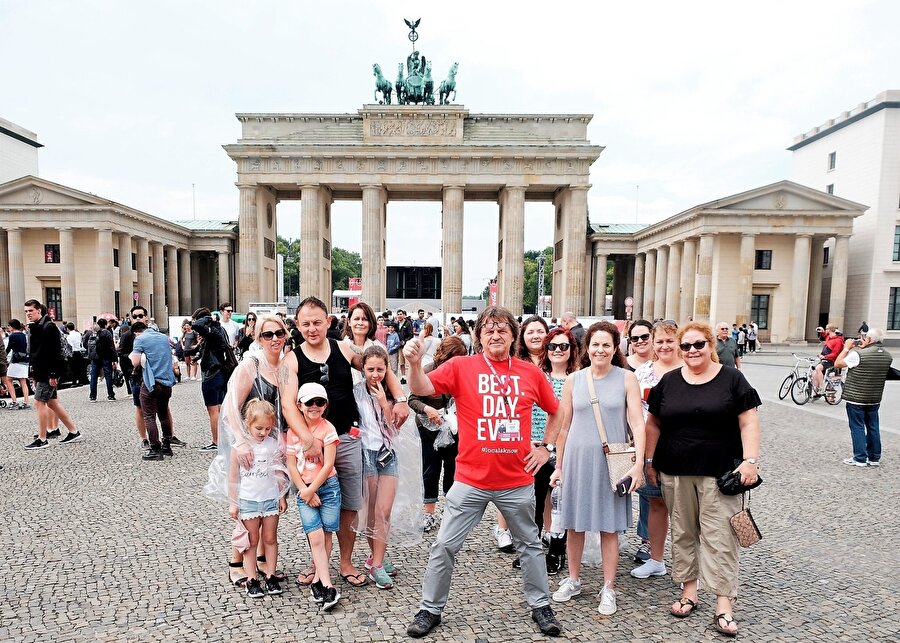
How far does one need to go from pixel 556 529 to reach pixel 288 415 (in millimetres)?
2477

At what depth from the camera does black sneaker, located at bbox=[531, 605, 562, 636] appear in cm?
346

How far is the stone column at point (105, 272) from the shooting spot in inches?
1374

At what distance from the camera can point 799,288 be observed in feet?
112

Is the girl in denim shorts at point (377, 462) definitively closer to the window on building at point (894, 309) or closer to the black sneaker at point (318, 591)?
the black sneaker at point (318, 591)

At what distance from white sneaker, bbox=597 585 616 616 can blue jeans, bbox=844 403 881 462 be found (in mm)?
6170

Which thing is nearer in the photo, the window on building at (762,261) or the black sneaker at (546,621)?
the black sneaker at (546,621)

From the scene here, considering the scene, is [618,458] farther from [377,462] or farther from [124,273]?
[124,273]

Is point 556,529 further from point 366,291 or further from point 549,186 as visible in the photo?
point 549,186

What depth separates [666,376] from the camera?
3854 millimetres

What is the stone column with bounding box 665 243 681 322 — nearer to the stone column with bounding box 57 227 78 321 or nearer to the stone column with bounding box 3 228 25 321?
the stone column with bounding box 57 227 78 321

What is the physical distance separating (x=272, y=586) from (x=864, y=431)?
8502mm

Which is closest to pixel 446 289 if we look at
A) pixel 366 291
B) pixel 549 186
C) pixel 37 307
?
pixel 366 291

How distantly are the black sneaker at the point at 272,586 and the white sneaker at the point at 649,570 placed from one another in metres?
2.90

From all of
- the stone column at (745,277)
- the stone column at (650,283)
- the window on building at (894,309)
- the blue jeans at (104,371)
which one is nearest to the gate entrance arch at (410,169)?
the stone column at (650,283)
